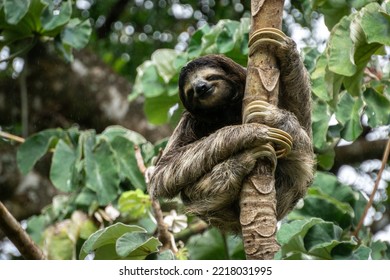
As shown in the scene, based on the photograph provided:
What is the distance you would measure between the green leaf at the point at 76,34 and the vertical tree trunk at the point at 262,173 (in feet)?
9.68

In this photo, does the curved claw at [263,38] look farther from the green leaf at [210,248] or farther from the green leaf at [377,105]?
the green leaf at [210,248]

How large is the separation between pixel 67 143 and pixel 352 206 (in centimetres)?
243

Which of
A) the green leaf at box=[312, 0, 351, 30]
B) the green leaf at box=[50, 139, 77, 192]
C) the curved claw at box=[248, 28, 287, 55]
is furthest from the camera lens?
the green leaf at box=[50, 139, 77, 192]

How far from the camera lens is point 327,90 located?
4.91 meters

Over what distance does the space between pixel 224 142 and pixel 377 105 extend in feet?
4.26

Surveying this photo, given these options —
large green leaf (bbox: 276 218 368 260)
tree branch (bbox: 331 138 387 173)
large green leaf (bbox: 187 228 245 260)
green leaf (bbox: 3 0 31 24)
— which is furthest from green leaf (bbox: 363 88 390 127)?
tree branch (bbox: 331 138 387 173)

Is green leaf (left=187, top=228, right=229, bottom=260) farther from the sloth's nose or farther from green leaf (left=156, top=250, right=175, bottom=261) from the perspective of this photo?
the sloth's nose

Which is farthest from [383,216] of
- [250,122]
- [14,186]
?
[250,122]

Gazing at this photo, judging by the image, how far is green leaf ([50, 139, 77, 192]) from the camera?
20.7 feet

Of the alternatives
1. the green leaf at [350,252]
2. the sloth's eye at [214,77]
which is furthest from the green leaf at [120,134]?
the green leaf at [350,252]

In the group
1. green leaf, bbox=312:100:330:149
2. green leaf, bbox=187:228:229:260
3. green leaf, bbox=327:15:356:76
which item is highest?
green leaf, bbox=327:15:356:76

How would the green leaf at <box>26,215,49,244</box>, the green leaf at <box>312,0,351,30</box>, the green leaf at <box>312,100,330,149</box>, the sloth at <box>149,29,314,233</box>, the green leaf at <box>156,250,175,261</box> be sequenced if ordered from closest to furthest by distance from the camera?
the sloth at <box>149,29,314,233</box>, the green leaf at <box>156,250,175,261</box>, the green leaf at <box>312,0,351,30</box>, the green leaf at <box>312,100,330,149</box>, the green leaf at <box>26,215,49,244</box>

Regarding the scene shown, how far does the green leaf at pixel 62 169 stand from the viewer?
6.32m

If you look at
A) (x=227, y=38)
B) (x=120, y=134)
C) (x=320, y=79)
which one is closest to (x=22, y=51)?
(x=120, y=134)
